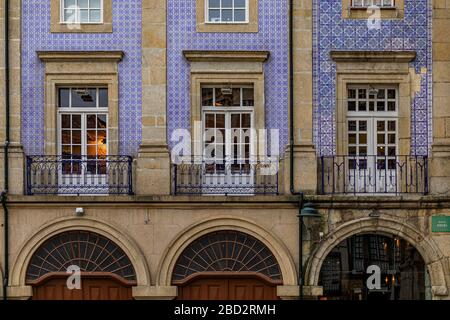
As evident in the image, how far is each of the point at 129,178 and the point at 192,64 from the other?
2.46 m

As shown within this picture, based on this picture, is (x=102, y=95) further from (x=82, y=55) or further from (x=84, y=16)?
(x=84, y=16)

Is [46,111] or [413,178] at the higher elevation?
[46,111]

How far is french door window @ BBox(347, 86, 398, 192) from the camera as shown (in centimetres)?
2077

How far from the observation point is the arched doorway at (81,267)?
20.2 meters

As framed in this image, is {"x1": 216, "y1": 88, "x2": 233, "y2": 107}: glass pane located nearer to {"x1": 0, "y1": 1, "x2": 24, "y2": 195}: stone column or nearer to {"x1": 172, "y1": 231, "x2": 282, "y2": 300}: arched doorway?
{"x1": 172, "y1": 231, "x2": 282, "y2": 300}: arched doorway

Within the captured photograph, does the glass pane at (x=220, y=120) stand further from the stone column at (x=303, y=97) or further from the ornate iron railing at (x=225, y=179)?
the stone column at (x=303, y=97)

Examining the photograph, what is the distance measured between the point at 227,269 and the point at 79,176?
331 cm

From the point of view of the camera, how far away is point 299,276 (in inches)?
792

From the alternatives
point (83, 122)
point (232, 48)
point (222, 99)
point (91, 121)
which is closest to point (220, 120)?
point (222, 99)

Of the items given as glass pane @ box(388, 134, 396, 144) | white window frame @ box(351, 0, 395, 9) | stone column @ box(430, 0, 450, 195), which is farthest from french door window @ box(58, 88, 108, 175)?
stone column @ box(430, 0, 450, 195)

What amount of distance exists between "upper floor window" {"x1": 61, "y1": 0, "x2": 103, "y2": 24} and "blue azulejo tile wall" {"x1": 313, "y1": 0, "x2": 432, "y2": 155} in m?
4.13

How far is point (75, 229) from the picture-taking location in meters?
20.3
